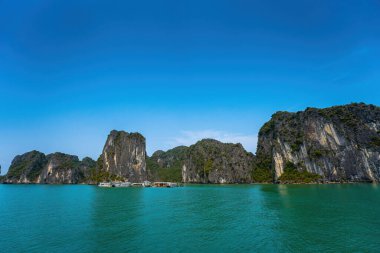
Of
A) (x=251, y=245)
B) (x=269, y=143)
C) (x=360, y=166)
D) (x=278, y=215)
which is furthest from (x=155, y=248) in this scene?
(x=269, y=143)

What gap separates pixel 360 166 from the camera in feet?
410

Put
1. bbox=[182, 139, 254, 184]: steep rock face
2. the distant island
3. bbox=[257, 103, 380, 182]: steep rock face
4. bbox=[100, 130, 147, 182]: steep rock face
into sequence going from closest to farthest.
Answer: bbox=[257, 103, 380, 182]: steep rock face → the distant island → bbox=[100, 130, 147, 182]: steep rock face → bbox=[182, 139, 254, 184]: steep rock face

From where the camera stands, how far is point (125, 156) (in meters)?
154

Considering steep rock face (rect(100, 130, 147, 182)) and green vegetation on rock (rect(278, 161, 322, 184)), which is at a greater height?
steep rock face (rect(100, 130, 147, 182))

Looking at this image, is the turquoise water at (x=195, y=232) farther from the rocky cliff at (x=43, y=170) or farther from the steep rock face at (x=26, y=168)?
the steep rock face at (x=26, y=168)

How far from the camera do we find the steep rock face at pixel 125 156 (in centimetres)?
15275

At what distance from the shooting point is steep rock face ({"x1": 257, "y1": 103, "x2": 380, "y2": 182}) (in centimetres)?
12575

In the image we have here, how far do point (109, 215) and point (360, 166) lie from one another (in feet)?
416

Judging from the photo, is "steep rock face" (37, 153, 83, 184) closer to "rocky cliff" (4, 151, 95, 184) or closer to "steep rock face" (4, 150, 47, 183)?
"rocky cliff" (4, 151, 95, 184)

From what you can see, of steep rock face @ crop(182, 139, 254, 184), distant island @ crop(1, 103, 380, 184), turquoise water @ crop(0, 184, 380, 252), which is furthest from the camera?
steep rock face @ crop(182, 139, 254, 184)

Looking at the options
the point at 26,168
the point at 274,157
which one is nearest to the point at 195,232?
the point at 274,157

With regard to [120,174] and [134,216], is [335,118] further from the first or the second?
[134,216]

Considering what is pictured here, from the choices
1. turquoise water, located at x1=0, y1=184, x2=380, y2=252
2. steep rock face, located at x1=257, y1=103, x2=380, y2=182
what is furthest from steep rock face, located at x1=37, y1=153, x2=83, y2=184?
turquoise water, located at x1=0, y1=184, x2=380, y2=252

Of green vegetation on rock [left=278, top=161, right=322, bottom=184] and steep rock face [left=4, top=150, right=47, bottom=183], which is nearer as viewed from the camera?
green vegetation on rock [left=278, top=161, right=322, bottom=184]
